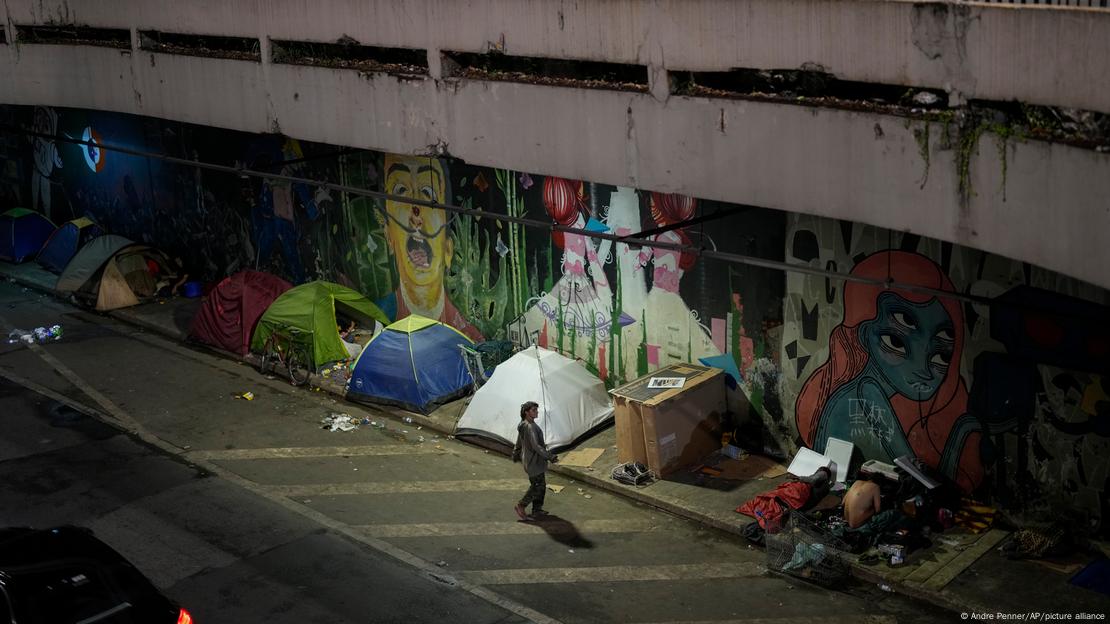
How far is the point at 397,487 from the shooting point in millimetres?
15375

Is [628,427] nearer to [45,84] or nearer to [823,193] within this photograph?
[823,193]

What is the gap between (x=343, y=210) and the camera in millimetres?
20750

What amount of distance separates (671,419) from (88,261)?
14.1 metres

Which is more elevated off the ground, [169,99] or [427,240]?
[169,99]

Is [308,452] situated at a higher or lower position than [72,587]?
lower

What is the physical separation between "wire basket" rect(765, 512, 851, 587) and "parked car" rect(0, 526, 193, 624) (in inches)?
236

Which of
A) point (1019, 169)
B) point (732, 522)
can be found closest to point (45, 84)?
point (732, 522)

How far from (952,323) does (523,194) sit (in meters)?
6.68

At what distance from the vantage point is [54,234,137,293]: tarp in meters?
23.6

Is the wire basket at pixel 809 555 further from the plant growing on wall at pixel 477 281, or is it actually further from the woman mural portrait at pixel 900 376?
the plant growing on wall at pixel 477 281

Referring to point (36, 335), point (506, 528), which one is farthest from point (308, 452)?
point (36, 335)

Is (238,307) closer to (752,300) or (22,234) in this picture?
(22,234)

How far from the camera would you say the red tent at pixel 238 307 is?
2023cm

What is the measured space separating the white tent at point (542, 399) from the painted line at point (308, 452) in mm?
743
